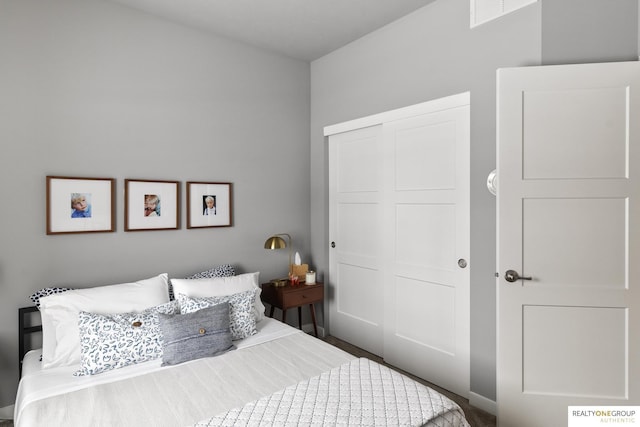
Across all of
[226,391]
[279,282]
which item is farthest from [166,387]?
[279,282]

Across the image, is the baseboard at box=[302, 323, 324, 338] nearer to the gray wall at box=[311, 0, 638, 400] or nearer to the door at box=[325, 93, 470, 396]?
the door at box=[325, 93, 470, 396]

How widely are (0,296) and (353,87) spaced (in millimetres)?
3060

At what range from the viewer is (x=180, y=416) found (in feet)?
5.05

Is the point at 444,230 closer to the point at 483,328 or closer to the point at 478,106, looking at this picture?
the point at 483,328

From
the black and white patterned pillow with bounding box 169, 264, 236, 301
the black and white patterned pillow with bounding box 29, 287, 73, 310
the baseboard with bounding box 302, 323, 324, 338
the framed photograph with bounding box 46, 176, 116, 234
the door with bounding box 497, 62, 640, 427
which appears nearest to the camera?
the door with bounding box 497, 62, 640, 427

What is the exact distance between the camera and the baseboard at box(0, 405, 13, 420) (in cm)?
227

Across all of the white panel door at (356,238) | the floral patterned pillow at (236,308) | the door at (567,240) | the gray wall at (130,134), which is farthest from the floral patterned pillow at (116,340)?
the door at (567,240)

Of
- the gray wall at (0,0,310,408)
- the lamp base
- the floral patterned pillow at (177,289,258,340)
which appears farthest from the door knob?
the gray wall at (0,0,310,408)

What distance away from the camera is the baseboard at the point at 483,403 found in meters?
2.32

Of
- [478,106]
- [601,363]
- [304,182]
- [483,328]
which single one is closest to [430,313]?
[483,328]

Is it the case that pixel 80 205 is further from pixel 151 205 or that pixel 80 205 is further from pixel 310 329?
pixel 310 329

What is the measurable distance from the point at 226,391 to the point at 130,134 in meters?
2.01

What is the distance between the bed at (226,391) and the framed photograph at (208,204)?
3.04ft

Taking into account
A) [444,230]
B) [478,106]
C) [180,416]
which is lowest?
[180,416]
